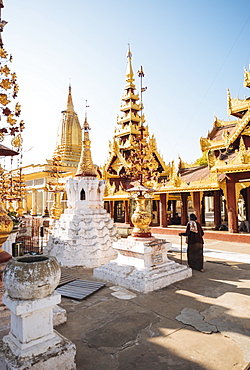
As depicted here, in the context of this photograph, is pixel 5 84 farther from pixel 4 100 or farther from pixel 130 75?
pixel 130 75

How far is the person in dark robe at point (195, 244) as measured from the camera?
745 cm

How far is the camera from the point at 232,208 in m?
12.9

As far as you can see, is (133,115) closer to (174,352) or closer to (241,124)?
(241,124)

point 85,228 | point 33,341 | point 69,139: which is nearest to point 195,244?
point 85,228

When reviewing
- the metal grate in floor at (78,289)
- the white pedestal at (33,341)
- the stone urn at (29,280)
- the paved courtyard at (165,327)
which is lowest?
the paved courtyard at (165,327)

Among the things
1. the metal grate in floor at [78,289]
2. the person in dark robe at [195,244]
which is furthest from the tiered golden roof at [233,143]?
the metal grate in floor at [78,289]

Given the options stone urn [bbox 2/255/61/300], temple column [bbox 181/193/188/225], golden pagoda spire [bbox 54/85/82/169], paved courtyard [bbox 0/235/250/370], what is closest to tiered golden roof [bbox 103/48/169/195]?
temple column [bbox 181/193/188/225]

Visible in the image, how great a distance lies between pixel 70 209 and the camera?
1026cm

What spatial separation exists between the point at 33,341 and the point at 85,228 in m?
6.62

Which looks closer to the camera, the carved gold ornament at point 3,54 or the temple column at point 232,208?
the carved gold ornament at point 3,54

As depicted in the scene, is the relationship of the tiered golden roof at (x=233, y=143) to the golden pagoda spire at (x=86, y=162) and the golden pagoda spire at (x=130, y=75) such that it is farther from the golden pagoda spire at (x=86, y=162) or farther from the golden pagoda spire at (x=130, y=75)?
the golden pagoda spire at (x=130, y=75)

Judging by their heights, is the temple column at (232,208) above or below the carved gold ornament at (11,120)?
below

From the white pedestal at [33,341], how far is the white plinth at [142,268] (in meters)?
3.13

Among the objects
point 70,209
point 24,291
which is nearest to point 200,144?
point 70,209
